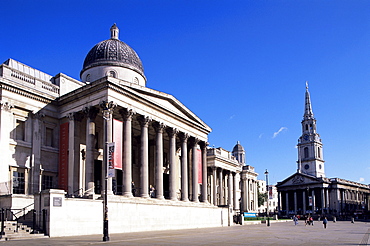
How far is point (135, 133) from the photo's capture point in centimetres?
4619

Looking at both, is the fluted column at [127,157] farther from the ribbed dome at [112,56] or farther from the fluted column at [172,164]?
the ribbed dome at [112,56]

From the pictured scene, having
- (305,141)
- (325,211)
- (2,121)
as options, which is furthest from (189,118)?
(305,141)

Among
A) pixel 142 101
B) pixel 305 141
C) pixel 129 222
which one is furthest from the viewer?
pixel 305 141

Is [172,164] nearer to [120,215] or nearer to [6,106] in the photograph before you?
[120,215]

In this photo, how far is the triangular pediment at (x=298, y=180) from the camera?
139 metres

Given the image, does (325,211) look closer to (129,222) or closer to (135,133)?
(135,133)

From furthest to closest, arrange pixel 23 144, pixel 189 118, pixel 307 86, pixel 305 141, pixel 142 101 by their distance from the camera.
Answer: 1. pixel 307 86
2. pixel 305 141
3. pixel 189 118
4. pixel 142 101
5. pixel 23 144

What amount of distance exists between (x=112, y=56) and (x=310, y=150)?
116579 mm

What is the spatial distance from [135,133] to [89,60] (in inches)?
469

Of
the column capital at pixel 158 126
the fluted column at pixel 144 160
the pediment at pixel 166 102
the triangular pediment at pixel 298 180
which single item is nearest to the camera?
the fluted column at pixel 144 160

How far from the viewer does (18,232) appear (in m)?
24.8

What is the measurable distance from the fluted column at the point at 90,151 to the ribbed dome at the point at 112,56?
13849mm

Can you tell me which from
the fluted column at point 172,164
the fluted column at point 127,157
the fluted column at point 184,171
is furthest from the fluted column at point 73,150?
the fluted column at point 184,171

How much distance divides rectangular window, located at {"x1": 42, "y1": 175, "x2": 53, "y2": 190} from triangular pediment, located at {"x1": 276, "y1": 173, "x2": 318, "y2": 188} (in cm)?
11651
